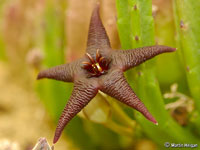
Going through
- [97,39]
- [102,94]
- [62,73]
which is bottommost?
[102,94]

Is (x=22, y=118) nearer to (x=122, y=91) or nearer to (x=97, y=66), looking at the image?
(x=97, y=66)

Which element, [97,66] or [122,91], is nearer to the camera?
[122,91]

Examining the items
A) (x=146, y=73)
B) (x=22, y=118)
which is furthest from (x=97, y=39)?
(x=22, y=118)

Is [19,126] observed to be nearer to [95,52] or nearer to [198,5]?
[95,52]

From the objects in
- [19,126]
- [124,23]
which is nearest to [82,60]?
[124,23]

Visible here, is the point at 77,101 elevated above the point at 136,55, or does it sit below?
below
